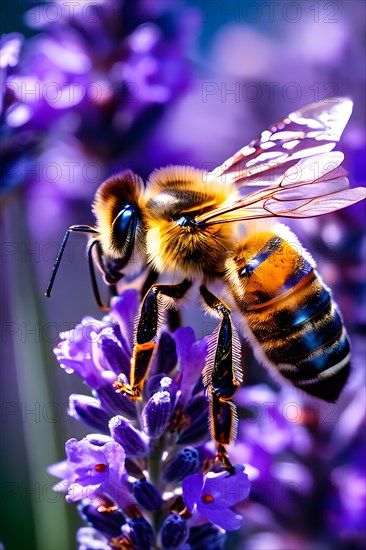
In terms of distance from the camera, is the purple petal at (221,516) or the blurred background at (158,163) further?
the blurred background at (158,163)

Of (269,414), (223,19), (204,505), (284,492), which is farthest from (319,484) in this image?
(223,19)

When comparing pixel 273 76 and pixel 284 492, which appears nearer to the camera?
pixel 284 492

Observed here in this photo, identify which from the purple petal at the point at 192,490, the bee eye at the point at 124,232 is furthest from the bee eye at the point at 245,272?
the purple petal at the point at 192,490

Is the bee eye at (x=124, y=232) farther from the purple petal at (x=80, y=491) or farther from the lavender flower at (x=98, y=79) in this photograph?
the lavender flower at (x=98, y=79)

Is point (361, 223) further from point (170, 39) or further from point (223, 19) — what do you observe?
point (223, 19)

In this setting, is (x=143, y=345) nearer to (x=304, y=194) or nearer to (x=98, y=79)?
(x=304, y=194)

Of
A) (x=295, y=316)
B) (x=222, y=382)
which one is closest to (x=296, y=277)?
(x=295, y=316)
